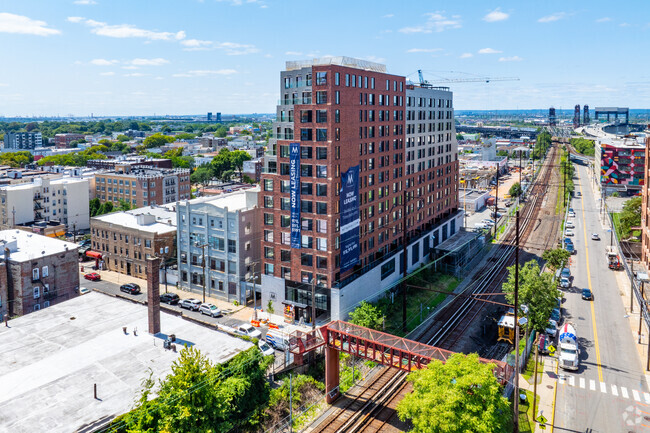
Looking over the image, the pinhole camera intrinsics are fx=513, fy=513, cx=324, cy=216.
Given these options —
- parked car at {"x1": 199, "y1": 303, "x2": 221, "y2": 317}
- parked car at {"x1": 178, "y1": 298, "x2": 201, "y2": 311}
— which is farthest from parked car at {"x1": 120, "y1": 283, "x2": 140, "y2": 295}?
parked car at {"x1": 199, "y1": 303, "x2": 221, "y2": 317}

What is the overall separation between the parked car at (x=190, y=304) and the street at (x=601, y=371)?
45284 mm

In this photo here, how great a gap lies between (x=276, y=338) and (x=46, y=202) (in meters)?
79.8

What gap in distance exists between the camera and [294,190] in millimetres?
64312

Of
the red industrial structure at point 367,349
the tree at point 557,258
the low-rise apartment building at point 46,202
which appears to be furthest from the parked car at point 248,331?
the low-rise apartment building at point 46,202

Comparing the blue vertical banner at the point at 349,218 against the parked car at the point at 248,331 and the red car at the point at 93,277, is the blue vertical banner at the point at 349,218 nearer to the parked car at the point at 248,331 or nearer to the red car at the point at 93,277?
the parked car at the point at 248,331

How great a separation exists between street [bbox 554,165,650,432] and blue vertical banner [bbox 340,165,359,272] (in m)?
27.2

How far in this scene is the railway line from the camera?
43562 mm

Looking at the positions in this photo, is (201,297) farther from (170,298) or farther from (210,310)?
(210,310)

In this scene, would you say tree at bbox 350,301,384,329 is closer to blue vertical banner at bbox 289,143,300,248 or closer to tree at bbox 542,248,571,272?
blue vertical banner at bbox 289,143,300,248

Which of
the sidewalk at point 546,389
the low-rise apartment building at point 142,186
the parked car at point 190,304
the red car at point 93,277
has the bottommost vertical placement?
the sidewalk at point 546,389

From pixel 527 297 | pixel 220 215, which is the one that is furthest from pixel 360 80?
pixel 527 297

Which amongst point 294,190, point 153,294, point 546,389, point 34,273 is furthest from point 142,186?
point 546,389

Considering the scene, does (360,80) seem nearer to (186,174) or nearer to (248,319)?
(248,319)

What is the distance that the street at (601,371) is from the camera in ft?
143
